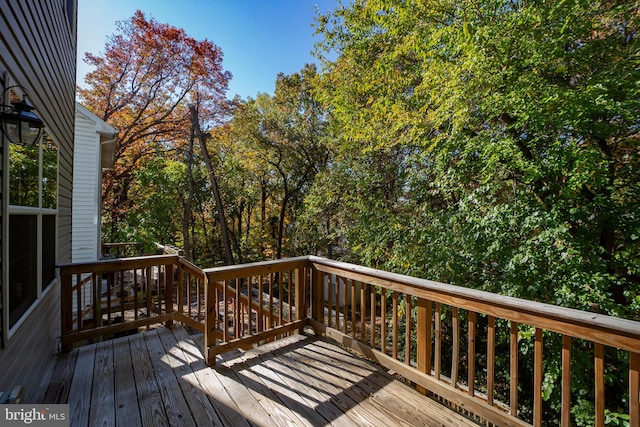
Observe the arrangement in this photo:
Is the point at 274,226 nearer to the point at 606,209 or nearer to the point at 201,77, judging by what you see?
the point at 201,77

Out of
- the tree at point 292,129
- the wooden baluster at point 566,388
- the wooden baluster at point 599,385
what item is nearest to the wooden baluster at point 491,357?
the wooden baluster at point 566,388

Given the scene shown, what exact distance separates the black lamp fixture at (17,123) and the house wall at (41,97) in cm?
21

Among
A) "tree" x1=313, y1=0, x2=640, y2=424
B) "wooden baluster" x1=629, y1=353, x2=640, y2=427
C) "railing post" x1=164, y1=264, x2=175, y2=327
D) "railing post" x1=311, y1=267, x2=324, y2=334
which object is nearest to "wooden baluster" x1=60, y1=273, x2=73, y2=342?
"railing post" x1=164, y1=264, x2=175, y2=327

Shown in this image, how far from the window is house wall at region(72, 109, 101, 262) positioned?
11.9ft

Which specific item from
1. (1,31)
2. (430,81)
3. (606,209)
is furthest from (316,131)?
(1,31)

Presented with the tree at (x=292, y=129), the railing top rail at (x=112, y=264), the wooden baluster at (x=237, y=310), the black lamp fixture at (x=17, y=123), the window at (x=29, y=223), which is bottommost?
the wooden baluster at (x=237, y=310)

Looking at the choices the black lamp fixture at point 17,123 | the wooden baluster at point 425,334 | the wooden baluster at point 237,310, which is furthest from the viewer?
the wooden baluster at point 237,310

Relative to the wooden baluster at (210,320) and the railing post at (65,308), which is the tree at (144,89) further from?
the wooden baluster at (210,320)

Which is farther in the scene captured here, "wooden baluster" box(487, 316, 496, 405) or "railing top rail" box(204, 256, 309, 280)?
"railing top rail" box(204, 256, 309, 280)

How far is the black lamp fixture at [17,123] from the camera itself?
157 cm

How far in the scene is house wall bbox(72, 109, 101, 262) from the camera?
233 inches

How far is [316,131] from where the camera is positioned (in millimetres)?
10945

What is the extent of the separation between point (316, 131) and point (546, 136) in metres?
8.03

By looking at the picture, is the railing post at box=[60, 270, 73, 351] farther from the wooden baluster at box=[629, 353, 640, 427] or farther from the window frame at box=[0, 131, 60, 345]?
the wooden baluster at box=[629, 353, 640, 427]
